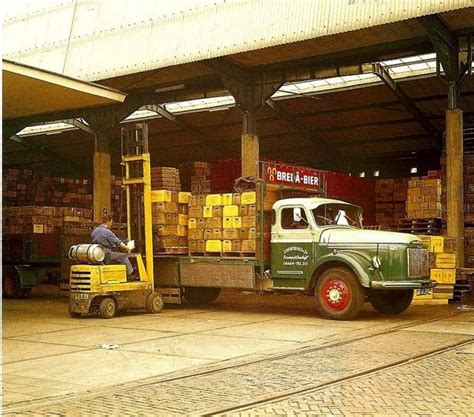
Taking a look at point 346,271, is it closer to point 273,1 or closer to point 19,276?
point 273,1

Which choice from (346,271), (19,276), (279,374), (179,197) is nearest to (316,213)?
(346,271)

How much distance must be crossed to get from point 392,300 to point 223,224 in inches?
161

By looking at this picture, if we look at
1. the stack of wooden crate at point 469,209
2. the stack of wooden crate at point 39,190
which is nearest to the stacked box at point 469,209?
the stack of wooden crate at point 469,209

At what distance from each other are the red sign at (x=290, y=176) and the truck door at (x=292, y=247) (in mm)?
1451

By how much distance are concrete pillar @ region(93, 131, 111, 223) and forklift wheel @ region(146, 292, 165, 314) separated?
10.7m

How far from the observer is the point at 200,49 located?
1897 cm

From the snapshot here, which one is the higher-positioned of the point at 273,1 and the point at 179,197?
the point at 273,1

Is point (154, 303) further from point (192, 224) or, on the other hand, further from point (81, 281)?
point (192, 224)

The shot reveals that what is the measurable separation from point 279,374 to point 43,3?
1799 cm

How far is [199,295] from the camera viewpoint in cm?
1752

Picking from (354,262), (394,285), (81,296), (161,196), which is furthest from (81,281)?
(394,285)

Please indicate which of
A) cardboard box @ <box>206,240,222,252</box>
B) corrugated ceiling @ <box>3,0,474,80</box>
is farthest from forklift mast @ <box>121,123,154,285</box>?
corrugated ceiling @ <box>3,0,474,80</box>

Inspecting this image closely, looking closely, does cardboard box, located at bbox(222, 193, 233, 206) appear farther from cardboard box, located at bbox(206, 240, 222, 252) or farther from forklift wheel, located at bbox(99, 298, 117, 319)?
forklift wheel, located at bbox(99, 298, 117, 319)

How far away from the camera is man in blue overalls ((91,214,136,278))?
14422 millimetres
